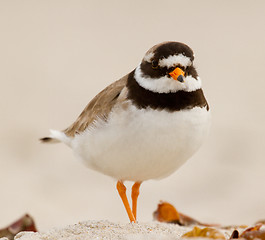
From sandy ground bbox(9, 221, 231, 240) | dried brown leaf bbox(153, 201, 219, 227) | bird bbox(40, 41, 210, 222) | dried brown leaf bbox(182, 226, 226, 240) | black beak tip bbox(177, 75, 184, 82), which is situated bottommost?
dried brown leaf bbox(153, 201, 219, 227)

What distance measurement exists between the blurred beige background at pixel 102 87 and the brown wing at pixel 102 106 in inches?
77.2

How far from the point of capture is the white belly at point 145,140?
4.18 metres

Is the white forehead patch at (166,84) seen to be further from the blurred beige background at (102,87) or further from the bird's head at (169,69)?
the blurred beige background at (102,87)

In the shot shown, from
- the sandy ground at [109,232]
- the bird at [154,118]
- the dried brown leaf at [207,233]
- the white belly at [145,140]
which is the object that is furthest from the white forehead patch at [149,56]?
the dried brown leaf at [207,233]

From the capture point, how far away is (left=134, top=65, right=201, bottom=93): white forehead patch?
418cm

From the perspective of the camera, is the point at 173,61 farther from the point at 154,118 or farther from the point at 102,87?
the point at 102,87

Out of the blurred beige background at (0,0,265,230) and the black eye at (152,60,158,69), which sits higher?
the black eye at (152,60,158,69)

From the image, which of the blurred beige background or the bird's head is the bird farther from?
the blurred beige background

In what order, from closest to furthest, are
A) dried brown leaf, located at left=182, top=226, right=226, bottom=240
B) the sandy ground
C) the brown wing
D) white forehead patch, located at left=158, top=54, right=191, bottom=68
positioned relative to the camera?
dried brown leaf, located at left=182, top=226, right=226, bottom=240 < the sandy ground < white forehead patch, located at left=158, top=54, right=191, bottom=68 < the brown wing

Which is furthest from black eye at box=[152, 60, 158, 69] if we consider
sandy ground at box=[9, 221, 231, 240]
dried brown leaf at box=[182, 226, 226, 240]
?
dried brown leaf at box=[182, 226, 226, 240]

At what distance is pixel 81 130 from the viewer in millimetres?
4879

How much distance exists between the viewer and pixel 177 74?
4.09 m

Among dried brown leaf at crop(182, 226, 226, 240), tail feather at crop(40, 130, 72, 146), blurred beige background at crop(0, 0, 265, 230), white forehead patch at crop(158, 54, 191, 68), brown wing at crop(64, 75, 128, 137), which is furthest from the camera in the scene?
blurred beige background at crop(0, 0, 265, 230)

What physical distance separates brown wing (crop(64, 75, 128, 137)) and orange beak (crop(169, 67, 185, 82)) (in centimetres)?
54
